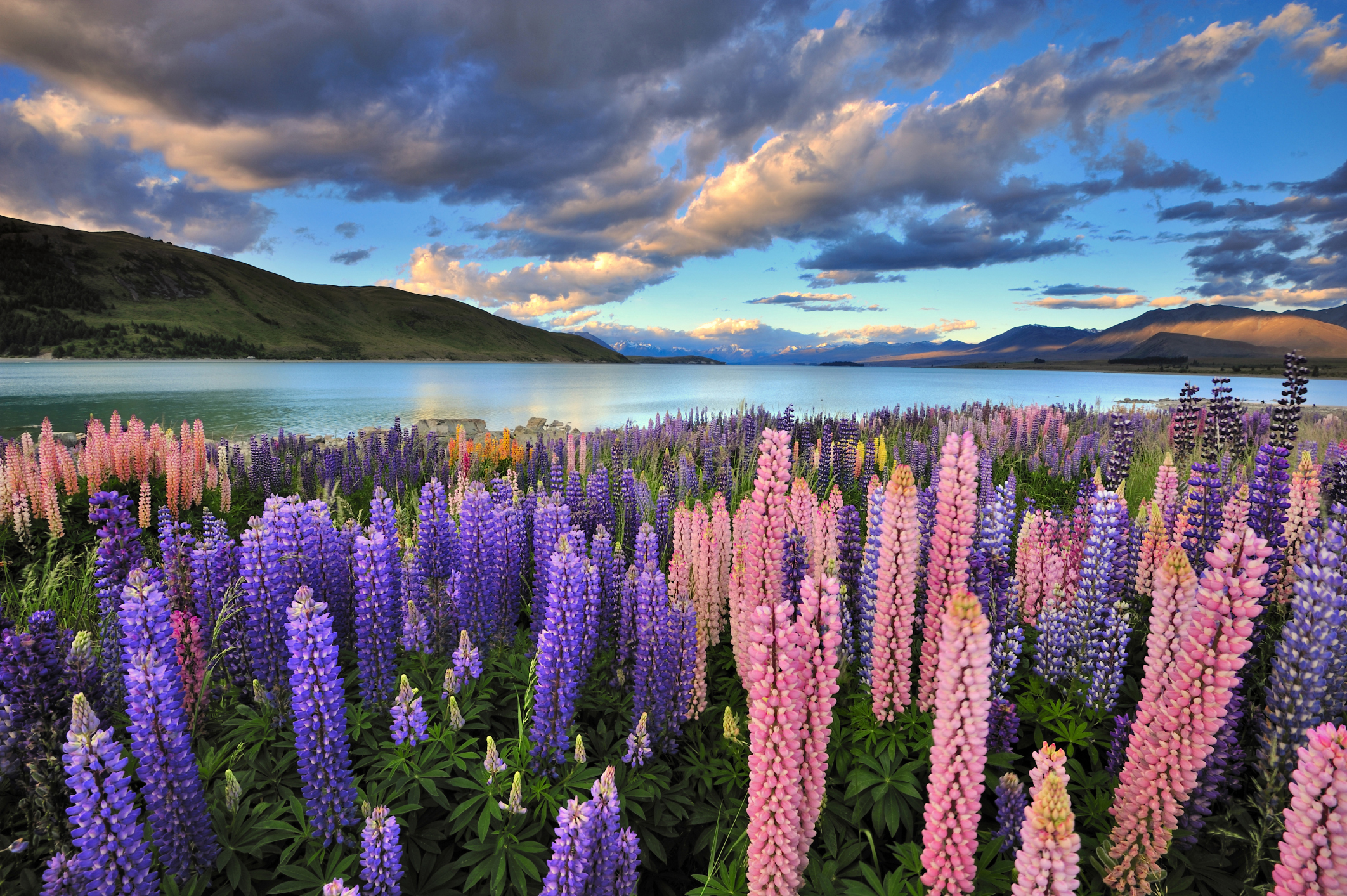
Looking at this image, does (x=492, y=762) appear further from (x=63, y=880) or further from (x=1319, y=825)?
(x=1319, y=825)

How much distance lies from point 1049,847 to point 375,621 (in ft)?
11.2

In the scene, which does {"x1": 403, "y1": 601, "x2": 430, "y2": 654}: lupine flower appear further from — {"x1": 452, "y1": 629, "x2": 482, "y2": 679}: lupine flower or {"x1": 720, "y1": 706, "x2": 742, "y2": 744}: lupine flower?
{"x1": 720, "y1": 706, "x2": 742, "y2": 744}: lupine flower

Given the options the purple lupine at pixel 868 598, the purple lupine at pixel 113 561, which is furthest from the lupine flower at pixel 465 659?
the purple lupine at pixel 868 598

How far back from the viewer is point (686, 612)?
3.45 m

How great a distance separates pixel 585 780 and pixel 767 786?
1309 mm

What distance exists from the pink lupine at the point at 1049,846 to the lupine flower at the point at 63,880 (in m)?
3.29

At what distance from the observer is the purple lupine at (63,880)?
6.95 ft

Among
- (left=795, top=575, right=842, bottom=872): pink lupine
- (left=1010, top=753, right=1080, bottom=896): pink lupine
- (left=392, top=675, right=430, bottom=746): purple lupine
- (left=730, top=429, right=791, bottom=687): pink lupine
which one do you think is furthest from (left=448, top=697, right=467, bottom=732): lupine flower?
(left=1010, top=753, right=1080, bottom=896): pink lupine

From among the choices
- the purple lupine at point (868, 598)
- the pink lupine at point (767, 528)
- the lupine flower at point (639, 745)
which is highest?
the pink lupine at point (767, 528)

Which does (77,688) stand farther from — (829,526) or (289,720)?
(829,526)

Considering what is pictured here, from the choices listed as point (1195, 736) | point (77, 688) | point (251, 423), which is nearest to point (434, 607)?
point (77, 688)

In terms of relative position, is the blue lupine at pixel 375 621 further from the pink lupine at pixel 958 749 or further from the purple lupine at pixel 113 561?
the pink lupine at pixel 958 749

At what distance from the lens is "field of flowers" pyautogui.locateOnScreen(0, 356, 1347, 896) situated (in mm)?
2104

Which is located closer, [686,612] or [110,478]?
[686,612]
